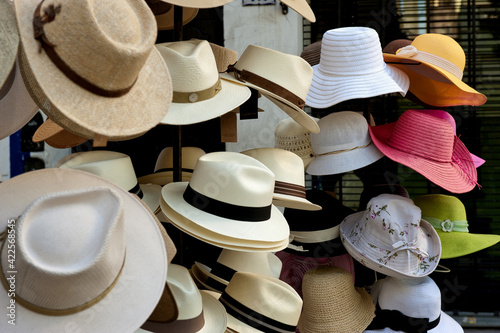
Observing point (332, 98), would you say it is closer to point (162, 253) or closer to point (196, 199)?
point (196, 199)

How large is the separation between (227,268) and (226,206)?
0.52 m

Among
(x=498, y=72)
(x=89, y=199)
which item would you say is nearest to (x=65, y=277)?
(x=89, y=199)

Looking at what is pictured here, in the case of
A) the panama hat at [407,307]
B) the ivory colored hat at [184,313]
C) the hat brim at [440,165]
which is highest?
the hat brim at [440,165]

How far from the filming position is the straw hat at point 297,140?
3.10 meters

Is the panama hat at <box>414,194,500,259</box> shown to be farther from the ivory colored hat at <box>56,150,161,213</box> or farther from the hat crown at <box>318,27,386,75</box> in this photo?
the ivory colored hat at <box>56,150,161,213</box>

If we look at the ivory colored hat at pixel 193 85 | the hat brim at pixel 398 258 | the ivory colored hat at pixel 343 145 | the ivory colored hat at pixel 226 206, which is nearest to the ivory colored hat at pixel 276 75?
the ivory colored hat at pixel 193 85

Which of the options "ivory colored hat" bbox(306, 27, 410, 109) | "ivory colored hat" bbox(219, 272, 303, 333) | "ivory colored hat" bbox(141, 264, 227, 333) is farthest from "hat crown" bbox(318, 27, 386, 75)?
"ivory colored hat" bbox(141, 264, 227, 333)

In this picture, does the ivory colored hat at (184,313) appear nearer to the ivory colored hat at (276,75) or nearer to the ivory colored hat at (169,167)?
the ivory colored hat at (169,167)

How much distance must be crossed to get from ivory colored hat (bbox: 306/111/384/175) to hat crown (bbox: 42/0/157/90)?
147cm

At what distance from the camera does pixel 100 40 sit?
58.6 inches

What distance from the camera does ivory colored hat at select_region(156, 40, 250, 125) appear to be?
2.18 m

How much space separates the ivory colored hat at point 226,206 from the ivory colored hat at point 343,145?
73 cm

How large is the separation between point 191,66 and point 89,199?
0.86 meters

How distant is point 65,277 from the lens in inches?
54.4
